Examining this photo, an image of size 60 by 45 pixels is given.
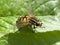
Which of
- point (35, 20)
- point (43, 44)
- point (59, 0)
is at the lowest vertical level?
point (43, 44)

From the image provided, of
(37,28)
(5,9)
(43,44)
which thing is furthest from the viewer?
(5,9)

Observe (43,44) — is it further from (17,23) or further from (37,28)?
(17,23)

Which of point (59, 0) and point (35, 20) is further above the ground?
point (59, 0)

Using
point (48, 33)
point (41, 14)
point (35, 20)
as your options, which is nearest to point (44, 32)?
point (48, 33)

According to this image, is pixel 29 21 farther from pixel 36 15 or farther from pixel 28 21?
pixel 36 15

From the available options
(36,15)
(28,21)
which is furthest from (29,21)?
(36,15)

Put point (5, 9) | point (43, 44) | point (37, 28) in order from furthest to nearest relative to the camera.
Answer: point (5, 9) → point (37, 28) → point (43, 44)

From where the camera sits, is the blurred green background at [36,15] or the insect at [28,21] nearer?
the blurred green background at [36,15]

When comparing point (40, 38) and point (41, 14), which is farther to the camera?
point (41, 14)
